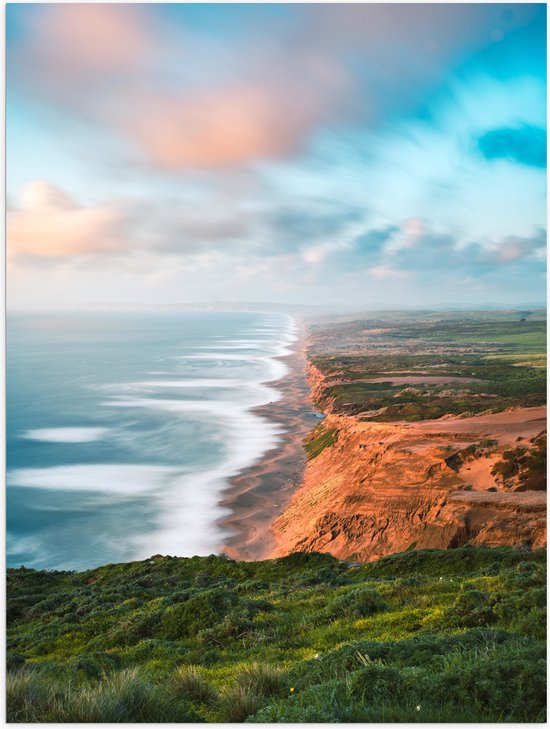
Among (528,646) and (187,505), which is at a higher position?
(528,646)

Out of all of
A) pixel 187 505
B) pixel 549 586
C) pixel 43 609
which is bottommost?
pixel 187 505

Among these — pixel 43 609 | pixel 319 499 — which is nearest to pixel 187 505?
pixel 319 499

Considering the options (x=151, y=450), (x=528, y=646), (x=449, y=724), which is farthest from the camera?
(x=151, y=450)

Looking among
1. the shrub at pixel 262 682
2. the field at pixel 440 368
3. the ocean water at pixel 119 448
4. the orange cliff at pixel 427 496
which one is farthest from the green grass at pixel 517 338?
the shrub at pixel 262 682

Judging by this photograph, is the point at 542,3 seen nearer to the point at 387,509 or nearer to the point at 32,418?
the point at 387,509

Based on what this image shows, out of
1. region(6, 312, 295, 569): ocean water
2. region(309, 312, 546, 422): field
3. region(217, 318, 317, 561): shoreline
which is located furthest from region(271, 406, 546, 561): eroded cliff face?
region(6, 312, 295, 569): ocean water

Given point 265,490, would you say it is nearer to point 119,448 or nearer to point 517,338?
point 119,448
